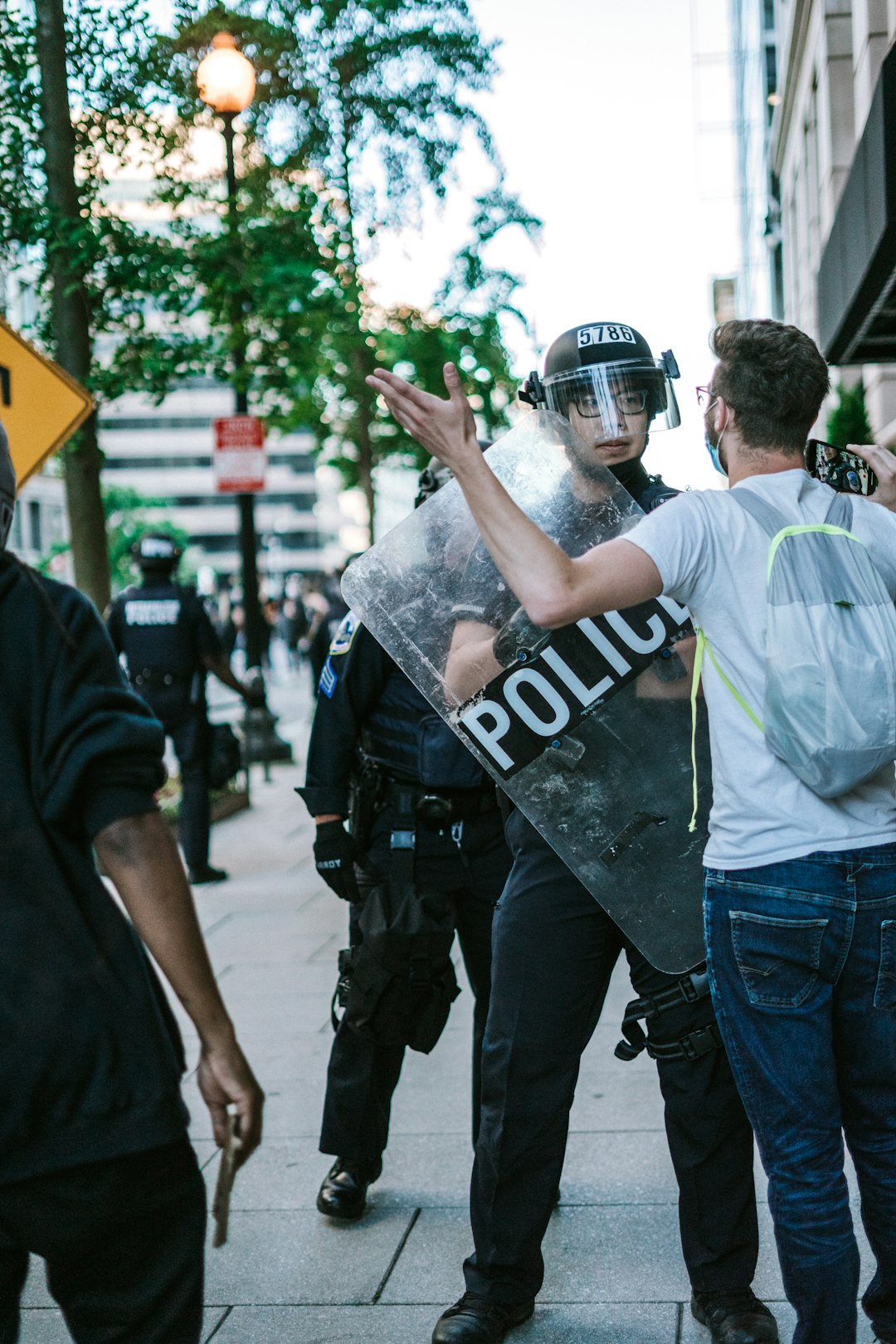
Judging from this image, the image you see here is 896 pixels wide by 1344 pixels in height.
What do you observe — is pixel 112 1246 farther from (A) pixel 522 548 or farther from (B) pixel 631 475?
(B) pixel 631 475

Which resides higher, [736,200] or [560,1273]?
[736,200]

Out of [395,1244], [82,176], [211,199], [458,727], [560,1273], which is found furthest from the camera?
[211,199]

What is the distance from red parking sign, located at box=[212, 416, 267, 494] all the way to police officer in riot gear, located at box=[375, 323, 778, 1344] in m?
9.65

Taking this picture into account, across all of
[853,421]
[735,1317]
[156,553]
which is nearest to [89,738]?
[735,1317]

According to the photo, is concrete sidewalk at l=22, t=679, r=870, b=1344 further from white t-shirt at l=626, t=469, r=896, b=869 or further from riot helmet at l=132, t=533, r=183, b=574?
riot helmet at l=132, t=533, r=183, b=574

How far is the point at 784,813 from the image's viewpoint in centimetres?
238

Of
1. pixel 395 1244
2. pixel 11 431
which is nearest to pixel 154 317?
pixel 11 431

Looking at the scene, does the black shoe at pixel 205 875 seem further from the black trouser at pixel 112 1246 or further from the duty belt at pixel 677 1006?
the black trouser at pixel 112 1246

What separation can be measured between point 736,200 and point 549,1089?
172 ft

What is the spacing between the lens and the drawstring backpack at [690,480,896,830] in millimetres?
2281

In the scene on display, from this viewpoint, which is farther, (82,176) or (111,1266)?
(82,176)

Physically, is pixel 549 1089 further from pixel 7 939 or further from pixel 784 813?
pixel 7 939

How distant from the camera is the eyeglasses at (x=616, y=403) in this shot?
3.09 m

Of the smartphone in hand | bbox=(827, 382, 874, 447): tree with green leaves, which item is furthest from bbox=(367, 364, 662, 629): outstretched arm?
bbox=(827, 382, 874, 447): tree with green leaves
